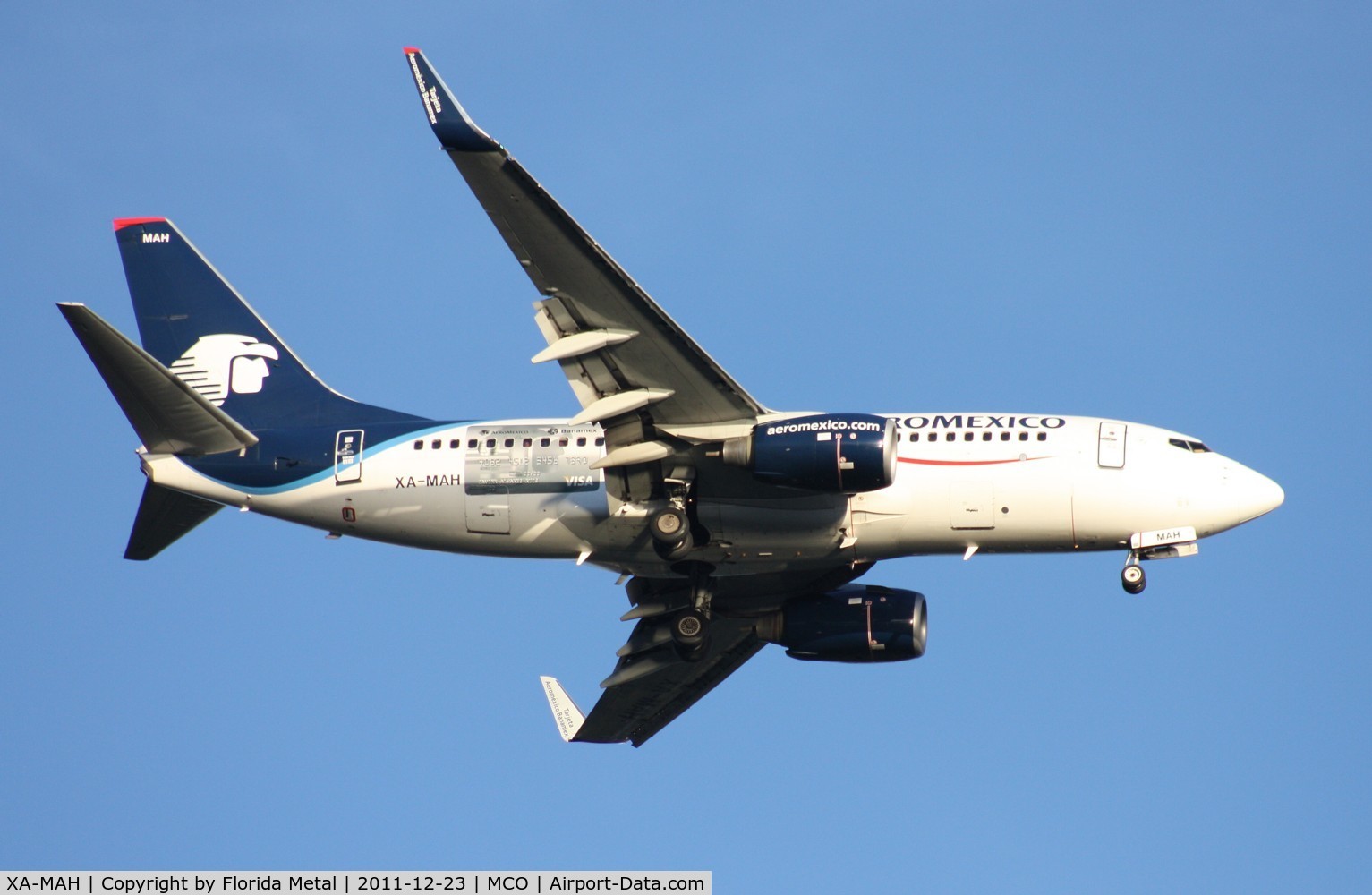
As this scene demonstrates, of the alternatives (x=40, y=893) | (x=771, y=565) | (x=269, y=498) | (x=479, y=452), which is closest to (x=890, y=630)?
(x=771, y=565)

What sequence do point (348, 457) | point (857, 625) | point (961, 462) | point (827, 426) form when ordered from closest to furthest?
point (827, 426), point (961, 462), point (348, 457), point (857, 625)

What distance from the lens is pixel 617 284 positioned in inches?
1684

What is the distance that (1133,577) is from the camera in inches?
1836

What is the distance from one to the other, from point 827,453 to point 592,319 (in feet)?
20.9

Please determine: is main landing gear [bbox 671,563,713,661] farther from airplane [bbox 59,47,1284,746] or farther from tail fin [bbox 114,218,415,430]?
tail fin [bbox 114,218,415,430]

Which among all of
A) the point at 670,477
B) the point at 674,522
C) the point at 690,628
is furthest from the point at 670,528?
the point at 690,628

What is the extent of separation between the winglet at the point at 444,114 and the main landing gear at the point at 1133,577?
19096 millimetres

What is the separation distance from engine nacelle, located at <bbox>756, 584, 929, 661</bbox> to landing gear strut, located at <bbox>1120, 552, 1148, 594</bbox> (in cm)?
629

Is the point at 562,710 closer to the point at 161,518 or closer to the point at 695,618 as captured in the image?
the point at 695,618

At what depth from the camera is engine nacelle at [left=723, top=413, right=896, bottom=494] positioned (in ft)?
145

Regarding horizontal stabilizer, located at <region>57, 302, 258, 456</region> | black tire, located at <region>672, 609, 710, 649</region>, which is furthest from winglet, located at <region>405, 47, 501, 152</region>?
black tire, located at <region>672, 609, 710, 649</region>

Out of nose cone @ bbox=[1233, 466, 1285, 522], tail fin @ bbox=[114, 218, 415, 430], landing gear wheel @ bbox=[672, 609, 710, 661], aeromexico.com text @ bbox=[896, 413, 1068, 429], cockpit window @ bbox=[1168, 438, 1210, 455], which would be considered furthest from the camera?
tail fin @ bbox=[114, 218, 415, 430]

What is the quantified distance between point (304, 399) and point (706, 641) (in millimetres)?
12968

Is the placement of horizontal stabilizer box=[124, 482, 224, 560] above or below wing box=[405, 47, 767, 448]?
below
